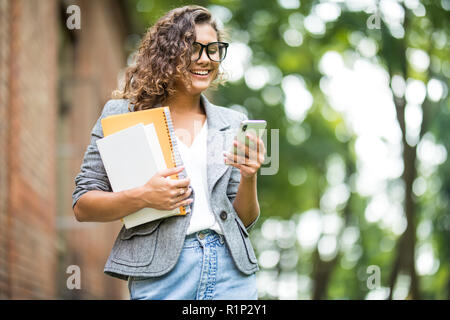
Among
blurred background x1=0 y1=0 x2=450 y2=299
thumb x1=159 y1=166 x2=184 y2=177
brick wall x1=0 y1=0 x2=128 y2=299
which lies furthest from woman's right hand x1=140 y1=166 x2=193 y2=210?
brick wall x1=0 y1=0 x2=128 y2=299

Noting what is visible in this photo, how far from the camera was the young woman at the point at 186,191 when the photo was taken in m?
2.28

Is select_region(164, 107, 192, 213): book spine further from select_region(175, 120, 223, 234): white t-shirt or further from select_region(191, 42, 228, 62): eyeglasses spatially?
select_region(191, 42, 228, 62): eyeglasses

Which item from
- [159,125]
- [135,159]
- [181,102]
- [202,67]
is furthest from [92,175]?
[202,67]

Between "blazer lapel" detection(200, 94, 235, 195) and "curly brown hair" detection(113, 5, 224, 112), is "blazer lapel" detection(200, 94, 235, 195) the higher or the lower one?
the lower one

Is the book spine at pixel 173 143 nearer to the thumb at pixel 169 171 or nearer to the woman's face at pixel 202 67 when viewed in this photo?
the thumb at pixel 169 171

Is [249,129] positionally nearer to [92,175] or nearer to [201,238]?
[201,238]

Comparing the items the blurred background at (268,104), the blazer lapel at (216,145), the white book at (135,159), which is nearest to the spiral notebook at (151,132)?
the white book at (135,159)

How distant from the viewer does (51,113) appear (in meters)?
7.46

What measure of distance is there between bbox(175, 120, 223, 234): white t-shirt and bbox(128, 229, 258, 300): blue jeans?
0.12 ft

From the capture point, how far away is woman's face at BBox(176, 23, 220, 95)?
241 centimetres

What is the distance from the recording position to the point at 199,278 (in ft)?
7.59

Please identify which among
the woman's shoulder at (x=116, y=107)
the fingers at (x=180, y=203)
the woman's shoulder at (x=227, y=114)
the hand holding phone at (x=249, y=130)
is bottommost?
the fingers at (x=180, y=203)
